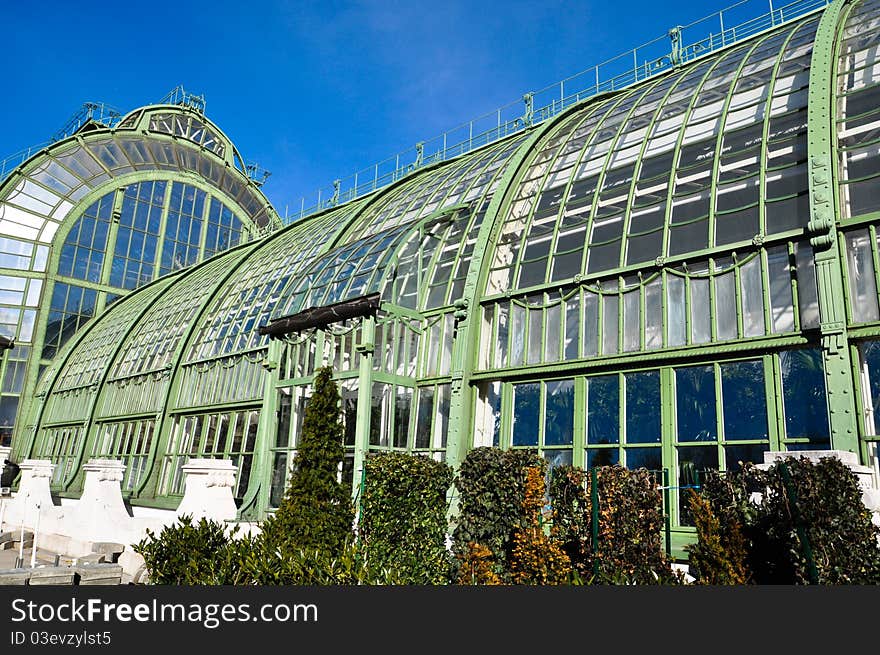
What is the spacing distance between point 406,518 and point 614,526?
4.16m

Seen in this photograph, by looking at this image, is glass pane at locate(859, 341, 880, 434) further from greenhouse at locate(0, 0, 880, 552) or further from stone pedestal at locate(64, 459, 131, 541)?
stone pedestal at locate(64, 459, 131, 541)

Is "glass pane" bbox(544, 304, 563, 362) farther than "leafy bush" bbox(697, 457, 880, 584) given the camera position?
Yes

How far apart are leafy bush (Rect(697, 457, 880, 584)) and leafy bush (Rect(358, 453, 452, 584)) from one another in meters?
5.18

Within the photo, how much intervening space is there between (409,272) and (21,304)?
32658 millimetres

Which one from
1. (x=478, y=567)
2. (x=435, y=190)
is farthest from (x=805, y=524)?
(x=435, y=190)

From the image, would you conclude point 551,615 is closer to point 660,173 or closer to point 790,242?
point 790,242

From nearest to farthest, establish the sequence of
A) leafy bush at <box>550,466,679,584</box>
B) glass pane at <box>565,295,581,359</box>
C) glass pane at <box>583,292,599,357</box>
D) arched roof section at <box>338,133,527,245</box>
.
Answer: leafy bush at <box>550,466,679,584</box>
glass pane at <box>583,292,599,357</box>
glass pane at <box>565,295,581,359</box>
arched roof section at <box>338,133,527,245</box>

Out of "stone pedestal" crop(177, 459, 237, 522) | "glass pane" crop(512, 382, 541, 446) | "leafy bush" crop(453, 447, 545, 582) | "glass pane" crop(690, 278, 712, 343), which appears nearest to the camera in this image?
"leafy bush" crop(453, 447, 545, 582)

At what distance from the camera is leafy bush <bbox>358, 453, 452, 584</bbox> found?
40.2 ft

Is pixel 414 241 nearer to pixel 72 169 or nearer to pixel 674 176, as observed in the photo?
pixel 674 176

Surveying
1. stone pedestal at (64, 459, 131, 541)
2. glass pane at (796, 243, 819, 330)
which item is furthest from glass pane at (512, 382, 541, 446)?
stone pedestal at (64, 459, 131, 541)

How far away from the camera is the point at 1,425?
125ft

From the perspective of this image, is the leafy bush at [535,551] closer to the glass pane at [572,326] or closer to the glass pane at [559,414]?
the glass pane at [559,414]

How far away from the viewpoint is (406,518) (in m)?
12.8
